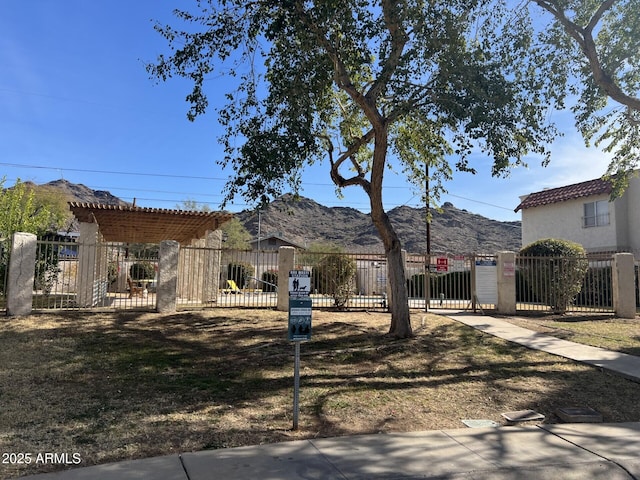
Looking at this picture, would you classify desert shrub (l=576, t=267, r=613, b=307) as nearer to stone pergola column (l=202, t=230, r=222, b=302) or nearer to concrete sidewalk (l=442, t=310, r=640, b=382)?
concrete sidewalk (l=442, t=310, r=640, b=382)

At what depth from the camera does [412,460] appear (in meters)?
4.77

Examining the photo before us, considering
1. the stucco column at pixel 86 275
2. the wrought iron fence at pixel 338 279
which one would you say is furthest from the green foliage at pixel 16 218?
the wrought iron fence at pixel 338 279

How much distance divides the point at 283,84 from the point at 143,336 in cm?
634

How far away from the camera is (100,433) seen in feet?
17.5

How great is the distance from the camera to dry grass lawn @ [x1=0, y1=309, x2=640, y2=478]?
17.9ft

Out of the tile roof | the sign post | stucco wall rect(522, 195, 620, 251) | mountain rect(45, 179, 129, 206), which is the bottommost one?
the sign post

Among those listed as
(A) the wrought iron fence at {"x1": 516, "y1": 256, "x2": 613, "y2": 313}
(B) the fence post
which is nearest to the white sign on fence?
(A) the wrought iron fence at {"x1": 516, "y1": 256, "x2": 613, "y2": 313}

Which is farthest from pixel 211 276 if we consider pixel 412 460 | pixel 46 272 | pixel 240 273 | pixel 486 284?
pixel 412 460

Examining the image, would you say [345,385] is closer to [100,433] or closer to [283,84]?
[100,433]

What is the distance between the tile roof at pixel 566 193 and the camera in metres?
25.5

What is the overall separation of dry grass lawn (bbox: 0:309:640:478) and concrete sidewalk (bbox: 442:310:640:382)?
0.41 m

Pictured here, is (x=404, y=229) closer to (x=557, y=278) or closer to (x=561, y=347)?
(x=557, y=278)

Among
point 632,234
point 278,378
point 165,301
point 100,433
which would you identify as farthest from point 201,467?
point 632,234

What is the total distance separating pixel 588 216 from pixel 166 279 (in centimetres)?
2319
